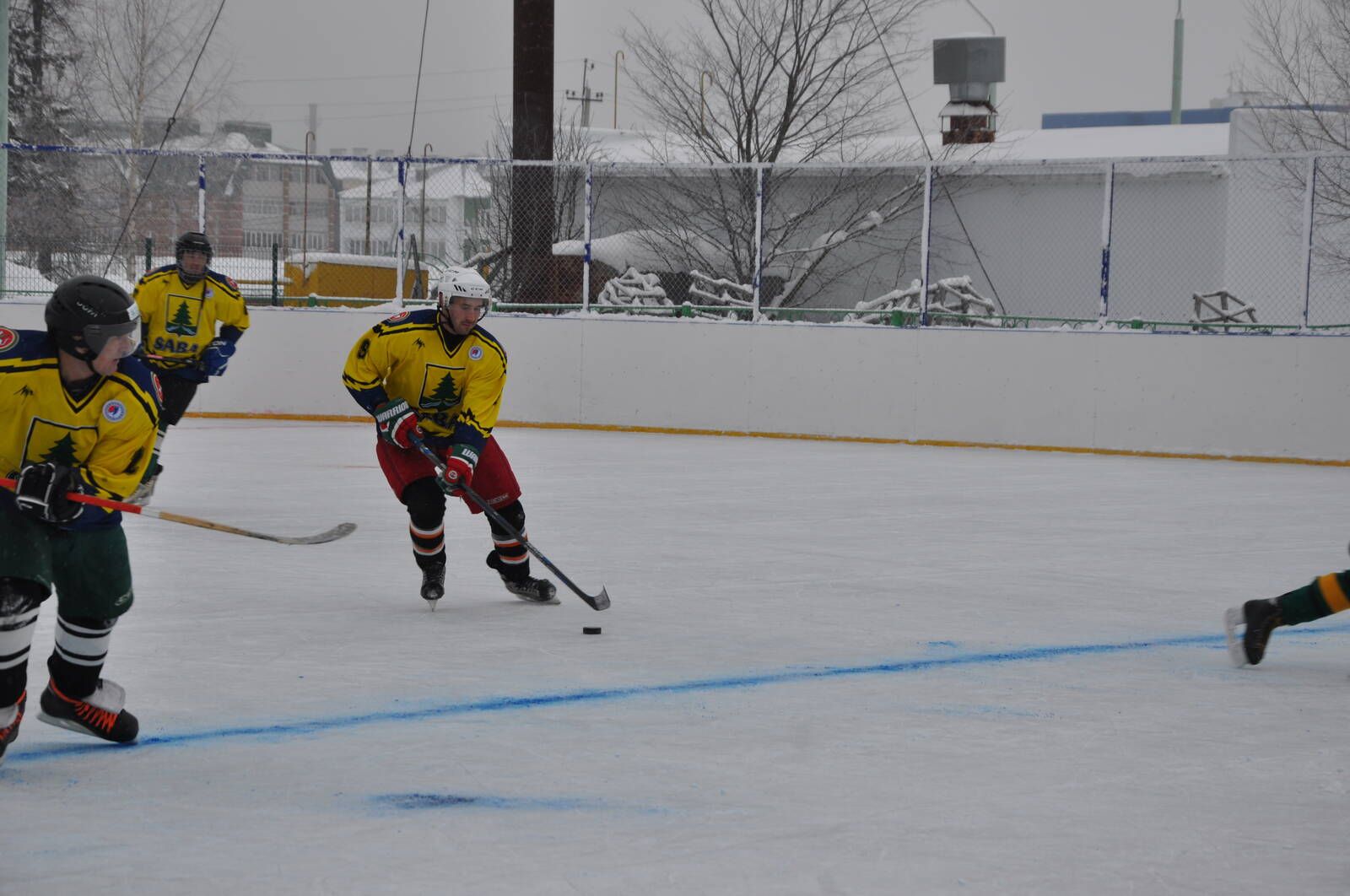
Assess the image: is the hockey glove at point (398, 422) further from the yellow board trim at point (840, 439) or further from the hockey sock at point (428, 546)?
the yellow board trim at point (840, 439)

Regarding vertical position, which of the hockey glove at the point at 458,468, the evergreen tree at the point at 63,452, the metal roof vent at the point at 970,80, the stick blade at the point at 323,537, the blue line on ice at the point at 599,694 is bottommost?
the blue line on ice at the point at 599,694

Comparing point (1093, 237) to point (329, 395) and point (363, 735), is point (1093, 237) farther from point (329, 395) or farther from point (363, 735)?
point (363, 735)

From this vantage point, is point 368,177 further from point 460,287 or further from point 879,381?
point 460,287

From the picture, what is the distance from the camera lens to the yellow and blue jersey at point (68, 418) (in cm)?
333

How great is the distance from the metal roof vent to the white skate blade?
20.9 metres

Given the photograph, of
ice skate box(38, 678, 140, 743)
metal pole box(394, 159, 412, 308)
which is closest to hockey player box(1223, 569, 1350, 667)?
ice skate box(38, 678, 140, 743)

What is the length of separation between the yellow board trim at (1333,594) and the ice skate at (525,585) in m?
2.56

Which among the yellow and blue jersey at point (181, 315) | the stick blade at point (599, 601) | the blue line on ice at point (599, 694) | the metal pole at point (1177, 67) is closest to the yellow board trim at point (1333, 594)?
the blue line on ice at point (599, 694)

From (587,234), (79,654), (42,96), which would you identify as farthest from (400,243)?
(42,96)

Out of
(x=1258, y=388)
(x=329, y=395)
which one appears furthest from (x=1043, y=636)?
(x=329, y=395)

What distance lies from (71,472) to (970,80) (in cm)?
2364

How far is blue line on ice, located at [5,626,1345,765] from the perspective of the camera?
3.65 meters

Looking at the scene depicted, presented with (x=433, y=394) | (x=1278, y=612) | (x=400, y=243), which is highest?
(x=400, y=243)

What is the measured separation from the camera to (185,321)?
843 centimetres
